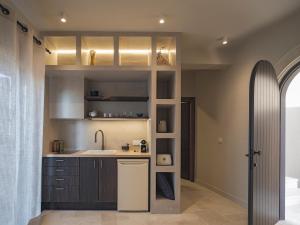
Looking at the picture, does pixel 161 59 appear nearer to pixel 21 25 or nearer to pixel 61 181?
pixel 21 25

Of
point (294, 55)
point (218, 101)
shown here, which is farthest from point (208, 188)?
point (294, 55)

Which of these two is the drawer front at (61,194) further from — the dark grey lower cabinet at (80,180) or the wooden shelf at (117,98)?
the wooden shelf at (117,98)

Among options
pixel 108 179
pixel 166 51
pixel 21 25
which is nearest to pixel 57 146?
pixel 108 179

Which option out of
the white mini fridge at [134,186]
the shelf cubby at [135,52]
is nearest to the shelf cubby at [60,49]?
the shelf cubby at [135,52]

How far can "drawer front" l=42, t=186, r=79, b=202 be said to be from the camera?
3939mm

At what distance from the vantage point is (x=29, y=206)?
325cm

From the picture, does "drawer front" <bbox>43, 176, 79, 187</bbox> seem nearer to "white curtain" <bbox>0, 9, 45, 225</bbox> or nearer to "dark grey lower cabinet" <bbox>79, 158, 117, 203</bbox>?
"dark grey lower cabinet" <bbox>79, 158, 117, 203</bbox>

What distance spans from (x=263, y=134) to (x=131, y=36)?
7.92 feet

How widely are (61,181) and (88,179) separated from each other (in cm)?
44

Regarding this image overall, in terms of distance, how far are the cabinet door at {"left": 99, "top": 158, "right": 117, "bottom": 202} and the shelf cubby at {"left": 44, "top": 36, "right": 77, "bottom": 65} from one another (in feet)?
5.68

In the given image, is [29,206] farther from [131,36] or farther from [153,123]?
[131,36]

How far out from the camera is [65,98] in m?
4.27

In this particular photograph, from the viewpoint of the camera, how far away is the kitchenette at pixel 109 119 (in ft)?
12.7

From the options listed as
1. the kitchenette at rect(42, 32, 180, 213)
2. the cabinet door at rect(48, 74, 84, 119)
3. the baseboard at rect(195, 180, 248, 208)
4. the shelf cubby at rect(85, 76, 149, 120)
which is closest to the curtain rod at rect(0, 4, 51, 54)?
the kitchenette at rect(42, 32, 180, 213)
